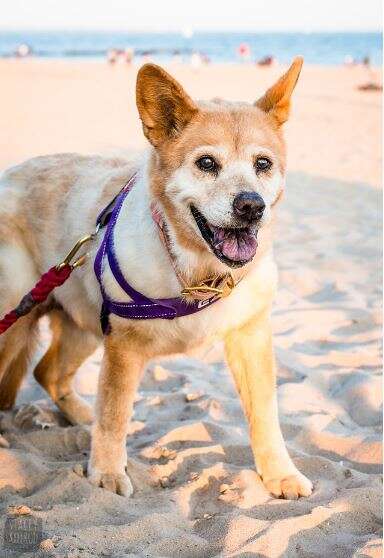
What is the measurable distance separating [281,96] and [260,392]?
1.41m

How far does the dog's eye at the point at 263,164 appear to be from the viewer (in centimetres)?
334

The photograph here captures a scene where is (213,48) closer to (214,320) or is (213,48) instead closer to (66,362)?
(66,362)

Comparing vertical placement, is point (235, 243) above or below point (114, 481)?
above

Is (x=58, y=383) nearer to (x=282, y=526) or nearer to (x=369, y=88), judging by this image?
(x=282, y=526)

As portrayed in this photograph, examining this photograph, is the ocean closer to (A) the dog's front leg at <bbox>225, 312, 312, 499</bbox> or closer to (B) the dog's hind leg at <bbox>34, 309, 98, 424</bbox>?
(B) the dog's hind leg at <bbox>34, 309, 98, 424</bbox>

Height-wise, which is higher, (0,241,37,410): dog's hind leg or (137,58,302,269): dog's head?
(137,58,302,269): dog's head

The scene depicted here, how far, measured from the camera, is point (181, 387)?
15.4 ft

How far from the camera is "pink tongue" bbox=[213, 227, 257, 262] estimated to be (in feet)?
10.2

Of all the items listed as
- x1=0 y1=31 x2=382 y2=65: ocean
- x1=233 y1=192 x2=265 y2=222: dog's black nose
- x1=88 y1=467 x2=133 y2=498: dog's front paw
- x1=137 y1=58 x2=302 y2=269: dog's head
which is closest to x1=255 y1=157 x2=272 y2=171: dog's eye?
x1=137 y1=58 x2=302 y2=269: dog's head

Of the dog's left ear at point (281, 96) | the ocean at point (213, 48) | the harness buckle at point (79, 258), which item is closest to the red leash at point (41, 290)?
the harness buckle at point (79, 258)

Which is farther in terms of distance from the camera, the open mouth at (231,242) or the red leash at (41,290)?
the red leash at (41,290)

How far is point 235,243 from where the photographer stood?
3.15 meters

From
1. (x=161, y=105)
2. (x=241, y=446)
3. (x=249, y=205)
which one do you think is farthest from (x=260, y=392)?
(x=161, y=105)

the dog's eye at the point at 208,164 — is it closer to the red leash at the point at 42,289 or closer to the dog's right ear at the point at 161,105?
the dog's right ear at the point at 161,105
